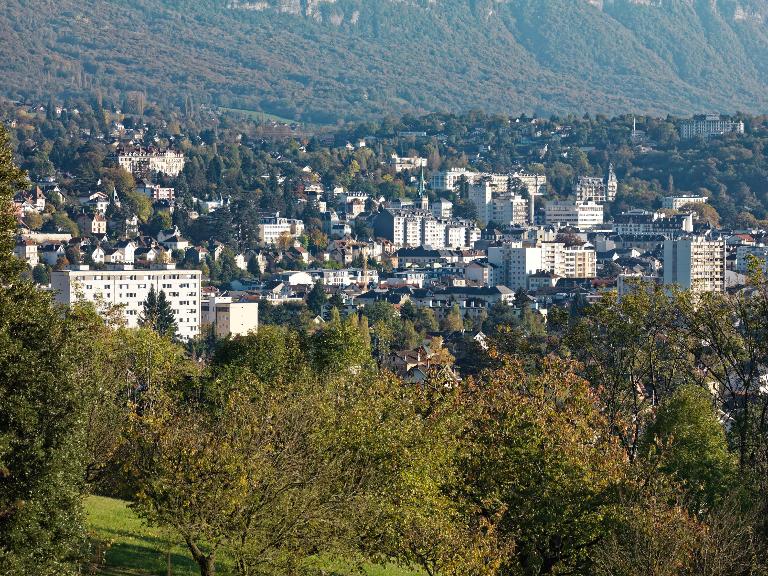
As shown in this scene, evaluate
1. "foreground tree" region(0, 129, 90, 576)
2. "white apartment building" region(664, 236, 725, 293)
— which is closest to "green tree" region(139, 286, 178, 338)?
"white apartment building" region(664, 236, 725, 293)

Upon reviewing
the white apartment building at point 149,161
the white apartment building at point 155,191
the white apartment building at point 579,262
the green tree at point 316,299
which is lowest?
the green tree at point 316,299

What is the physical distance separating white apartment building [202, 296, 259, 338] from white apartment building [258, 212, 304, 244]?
39837mm

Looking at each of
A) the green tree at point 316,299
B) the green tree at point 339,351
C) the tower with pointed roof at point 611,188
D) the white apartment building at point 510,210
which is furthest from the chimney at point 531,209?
the green tree at point 339,351

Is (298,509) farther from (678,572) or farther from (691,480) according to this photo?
(691,480)

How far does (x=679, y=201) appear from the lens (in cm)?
17738

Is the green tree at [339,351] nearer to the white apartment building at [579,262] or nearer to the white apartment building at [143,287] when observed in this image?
the white apartment building at [143,287]

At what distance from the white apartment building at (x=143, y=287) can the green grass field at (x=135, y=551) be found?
74508 mm

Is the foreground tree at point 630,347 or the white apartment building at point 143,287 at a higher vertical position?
the foreground tree at point 630,347

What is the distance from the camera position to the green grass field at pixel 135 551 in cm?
2222

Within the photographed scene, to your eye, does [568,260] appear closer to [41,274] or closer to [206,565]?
[41,274]

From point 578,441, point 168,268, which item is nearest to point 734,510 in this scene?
point 578,441

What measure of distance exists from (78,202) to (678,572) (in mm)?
128768

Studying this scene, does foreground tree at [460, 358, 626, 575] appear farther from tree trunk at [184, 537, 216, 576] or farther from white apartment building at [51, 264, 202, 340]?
white apartment building at [51, 264, 202, 340]

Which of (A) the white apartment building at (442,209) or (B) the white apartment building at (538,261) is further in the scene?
(A) the white apartment building at (442,209)
